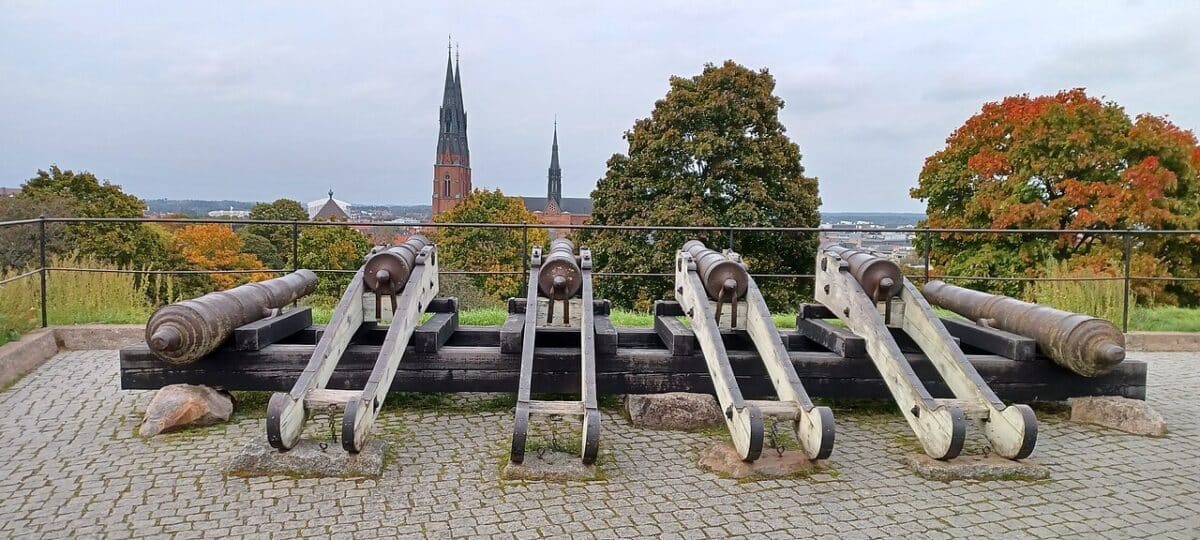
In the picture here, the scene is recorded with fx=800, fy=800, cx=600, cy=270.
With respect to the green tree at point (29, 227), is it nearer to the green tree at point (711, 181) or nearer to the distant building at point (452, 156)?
the green tree at point (711, 181)

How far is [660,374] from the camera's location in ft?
15.0

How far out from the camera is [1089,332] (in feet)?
14.0

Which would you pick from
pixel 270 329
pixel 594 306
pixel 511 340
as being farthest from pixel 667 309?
pixel 270 329

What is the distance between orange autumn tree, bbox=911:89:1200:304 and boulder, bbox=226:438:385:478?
13113mm

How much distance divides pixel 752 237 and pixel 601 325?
43.2ft

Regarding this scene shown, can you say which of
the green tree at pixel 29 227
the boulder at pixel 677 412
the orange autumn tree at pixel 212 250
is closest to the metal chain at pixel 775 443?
the boulder at pixel 677 412

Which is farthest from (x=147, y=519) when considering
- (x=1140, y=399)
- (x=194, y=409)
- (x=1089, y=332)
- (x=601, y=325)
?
(x=1140, y=399)

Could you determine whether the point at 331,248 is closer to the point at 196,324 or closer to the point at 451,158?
the point at 196,324

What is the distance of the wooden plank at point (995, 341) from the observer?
14.8 feet

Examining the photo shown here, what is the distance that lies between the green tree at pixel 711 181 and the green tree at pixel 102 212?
45.5 ft

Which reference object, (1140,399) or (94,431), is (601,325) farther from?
(1140,399)

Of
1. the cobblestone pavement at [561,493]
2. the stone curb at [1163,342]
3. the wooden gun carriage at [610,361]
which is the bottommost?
the cobblestone pavement at [561,493]

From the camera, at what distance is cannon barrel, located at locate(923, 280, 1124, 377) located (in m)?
4.23

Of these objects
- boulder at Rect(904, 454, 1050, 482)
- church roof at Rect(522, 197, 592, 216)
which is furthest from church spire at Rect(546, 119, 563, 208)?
boulder at Rect(904, 454, 1050, 482)
